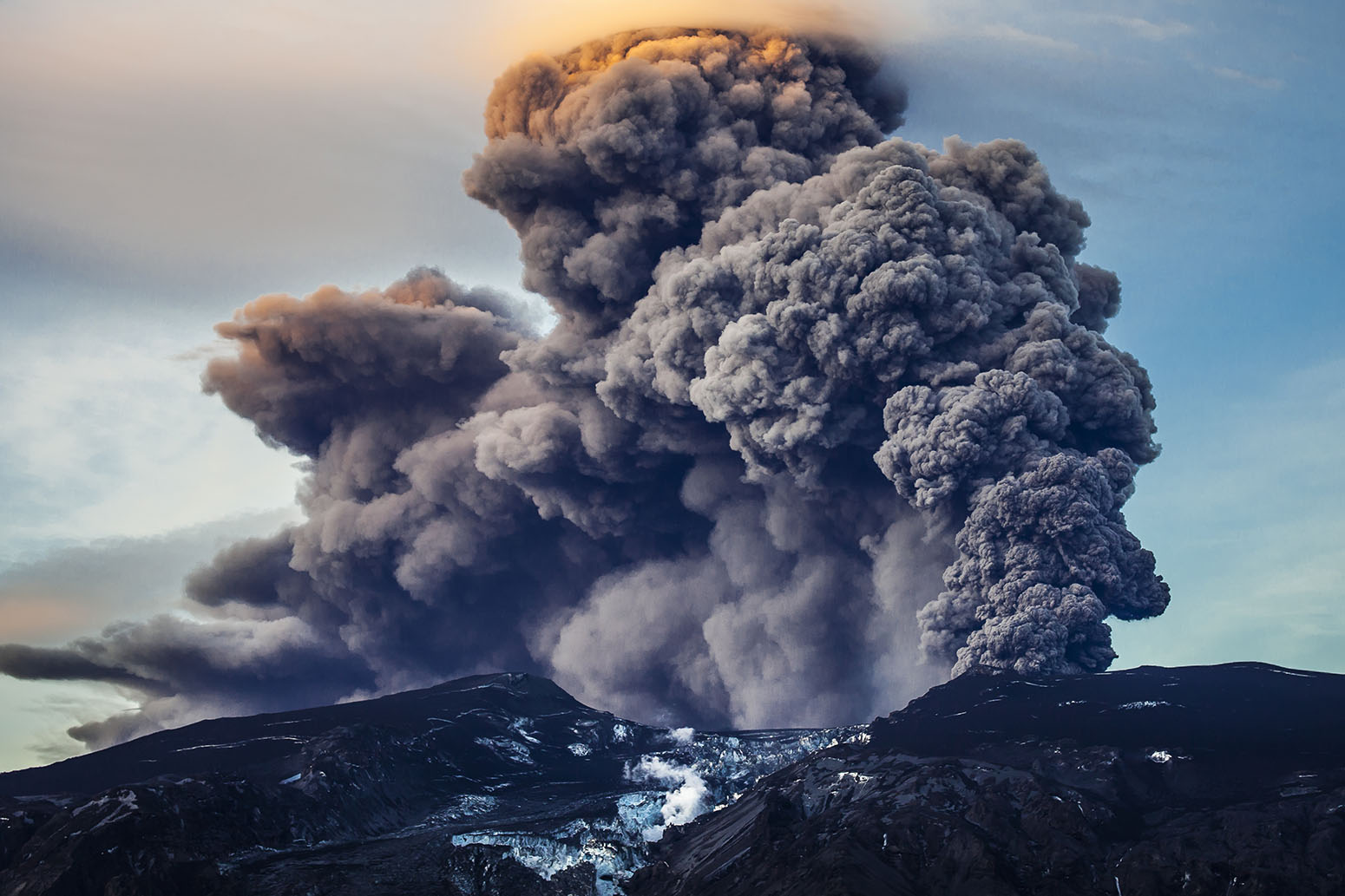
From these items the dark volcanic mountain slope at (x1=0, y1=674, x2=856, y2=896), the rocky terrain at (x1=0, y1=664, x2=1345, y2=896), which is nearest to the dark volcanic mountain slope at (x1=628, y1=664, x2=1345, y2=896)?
the rocky terrain at (x1=0, y1=664, x2=1345, y2=896)

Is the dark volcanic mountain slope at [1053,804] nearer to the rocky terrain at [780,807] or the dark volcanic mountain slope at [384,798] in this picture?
the rocky terrain at [780,807]

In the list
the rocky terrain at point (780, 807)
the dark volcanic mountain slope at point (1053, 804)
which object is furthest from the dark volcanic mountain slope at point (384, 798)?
Answer: the dark volcanic mountain slope at point (1053, 804)

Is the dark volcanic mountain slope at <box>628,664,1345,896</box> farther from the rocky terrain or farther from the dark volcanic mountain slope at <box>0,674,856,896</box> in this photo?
the dark volcanic mountain slope at <box>0,674,856,896</box>

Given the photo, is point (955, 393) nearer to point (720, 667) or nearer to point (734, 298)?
point (734, 298)

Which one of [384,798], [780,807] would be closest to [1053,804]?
[780,807]

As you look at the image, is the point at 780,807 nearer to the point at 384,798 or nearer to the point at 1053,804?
the point at 1053,804

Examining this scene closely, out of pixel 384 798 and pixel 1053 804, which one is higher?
pixel 384 798
